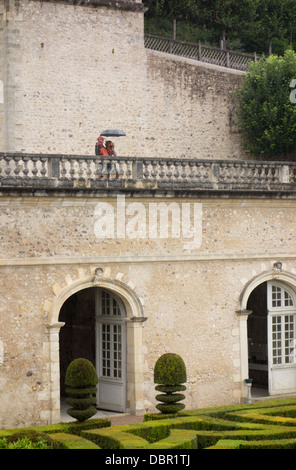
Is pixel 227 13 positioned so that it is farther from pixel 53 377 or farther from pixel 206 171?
pixel 53 377

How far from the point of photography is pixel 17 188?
2045cm

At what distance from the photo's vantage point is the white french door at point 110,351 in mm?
22656

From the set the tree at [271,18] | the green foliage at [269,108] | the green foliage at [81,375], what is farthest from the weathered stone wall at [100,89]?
the green foliage at [81,375]

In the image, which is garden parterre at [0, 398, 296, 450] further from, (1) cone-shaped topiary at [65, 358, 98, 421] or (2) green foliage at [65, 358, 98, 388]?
(2) green foliage at [65, 358, 98, 388]

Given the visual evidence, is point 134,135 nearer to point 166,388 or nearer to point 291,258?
point 291,258

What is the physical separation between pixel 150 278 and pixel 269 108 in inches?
440

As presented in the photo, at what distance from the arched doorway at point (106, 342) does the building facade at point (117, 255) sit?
0.13 ft

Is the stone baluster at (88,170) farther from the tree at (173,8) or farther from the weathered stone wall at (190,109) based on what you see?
the tree at (173,8)

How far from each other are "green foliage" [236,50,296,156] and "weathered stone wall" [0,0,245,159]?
0.67 metres

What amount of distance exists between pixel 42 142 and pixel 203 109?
6.05 m

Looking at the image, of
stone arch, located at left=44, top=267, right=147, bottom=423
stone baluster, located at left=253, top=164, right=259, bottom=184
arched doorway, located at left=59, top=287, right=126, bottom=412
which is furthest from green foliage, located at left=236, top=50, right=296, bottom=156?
stone arch, located at left=44, top=267, right=147, bottom=423

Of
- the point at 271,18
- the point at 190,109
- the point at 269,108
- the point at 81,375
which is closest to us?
the point at 81,375

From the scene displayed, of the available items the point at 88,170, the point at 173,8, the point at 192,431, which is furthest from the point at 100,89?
the point at 192,431

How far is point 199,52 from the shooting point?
33812 millimetres
